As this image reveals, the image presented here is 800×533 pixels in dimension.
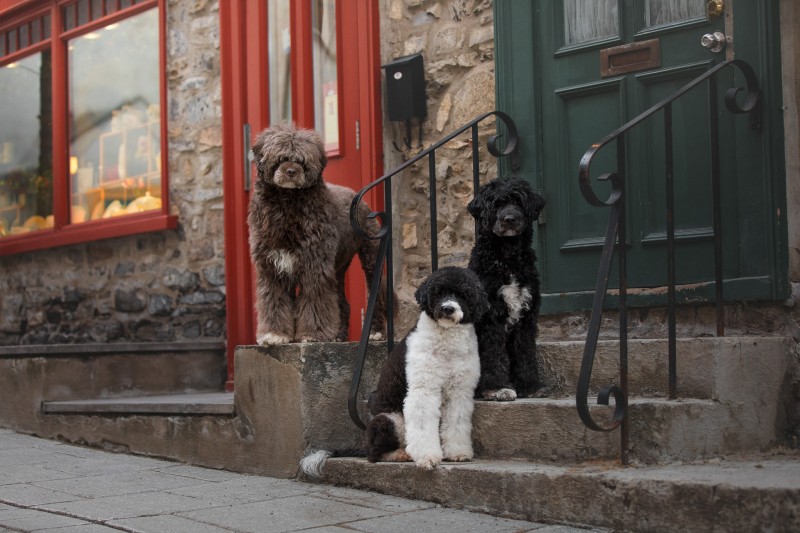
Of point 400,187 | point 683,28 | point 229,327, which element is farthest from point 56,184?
point 683,28

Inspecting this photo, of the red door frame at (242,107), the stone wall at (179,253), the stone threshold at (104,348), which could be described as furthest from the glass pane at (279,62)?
the stone threshold at (104,348)

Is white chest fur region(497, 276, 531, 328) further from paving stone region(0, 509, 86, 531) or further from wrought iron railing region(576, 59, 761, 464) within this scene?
paving stone region(0, 509, 86, 531)

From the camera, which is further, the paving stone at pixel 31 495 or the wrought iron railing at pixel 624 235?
the paving stone at pixel 31 495

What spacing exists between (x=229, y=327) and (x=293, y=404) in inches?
94.5

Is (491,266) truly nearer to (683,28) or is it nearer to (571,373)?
(571,373)

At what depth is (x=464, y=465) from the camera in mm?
4328

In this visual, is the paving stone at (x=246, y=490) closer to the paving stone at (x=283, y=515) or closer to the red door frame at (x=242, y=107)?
the paving stone at (x=283, y=515)

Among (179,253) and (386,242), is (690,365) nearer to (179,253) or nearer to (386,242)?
(386,242)

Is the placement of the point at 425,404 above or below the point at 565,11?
below

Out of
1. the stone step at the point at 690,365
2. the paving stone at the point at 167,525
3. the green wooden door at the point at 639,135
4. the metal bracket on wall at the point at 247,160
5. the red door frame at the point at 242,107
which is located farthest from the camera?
the metal bracket on wall at the point at 247,160

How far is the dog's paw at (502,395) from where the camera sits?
4523 mm

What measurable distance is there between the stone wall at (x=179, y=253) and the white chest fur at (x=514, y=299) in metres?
3.41

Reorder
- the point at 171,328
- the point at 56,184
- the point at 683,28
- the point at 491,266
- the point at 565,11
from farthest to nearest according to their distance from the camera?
the point at 56,184 → the point at 171,328 → the point at 565,11 → the point at 683,28 → the point at 491,266

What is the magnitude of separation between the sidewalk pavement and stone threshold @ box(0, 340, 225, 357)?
40.6 inches
